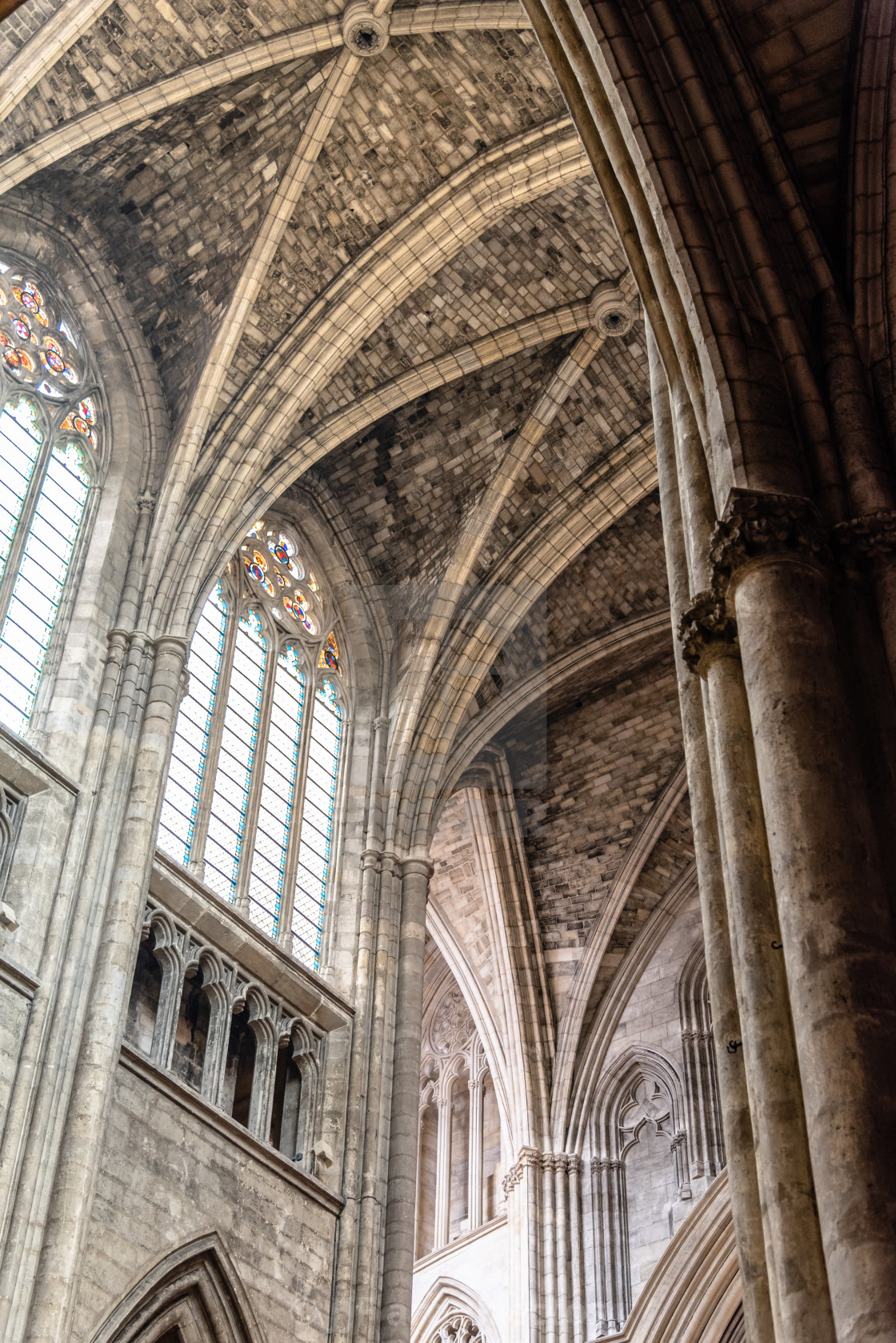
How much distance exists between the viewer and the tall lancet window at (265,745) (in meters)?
13.1

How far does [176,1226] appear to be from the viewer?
1069 centimetres

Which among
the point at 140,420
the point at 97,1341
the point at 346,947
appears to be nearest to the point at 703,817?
the point at 97,1341

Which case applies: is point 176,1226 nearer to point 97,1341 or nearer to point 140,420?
point 97,1341

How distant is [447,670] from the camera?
15562 mm

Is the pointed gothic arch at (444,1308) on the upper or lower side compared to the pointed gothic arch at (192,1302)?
upper

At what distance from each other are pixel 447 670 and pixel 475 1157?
6.25 m

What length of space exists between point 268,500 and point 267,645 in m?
1.60

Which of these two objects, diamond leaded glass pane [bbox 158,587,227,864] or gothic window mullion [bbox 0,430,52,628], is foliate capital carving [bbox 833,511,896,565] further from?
gothic window mullion [bbox 0,430,52,628]

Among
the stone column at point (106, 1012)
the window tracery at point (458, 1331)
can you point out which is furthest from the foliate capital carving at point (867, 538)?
the window tracery at point (458, 1331)

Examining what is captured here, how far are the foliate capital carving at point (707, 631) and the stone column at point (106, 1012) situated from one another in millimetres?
5474

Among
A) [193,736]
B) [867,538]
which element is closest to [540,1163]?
[193,736]

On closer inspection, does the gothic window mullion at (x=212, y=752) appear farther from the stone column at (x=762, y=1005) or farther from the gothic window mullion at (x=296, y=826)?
the stone column at (x=762, y=1005)

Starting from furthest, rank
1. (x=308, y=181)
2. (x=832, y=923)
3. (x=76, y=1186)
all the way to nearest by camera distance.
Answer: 1. (x=308, y=181)
2. (x=76, y=1186)
3. (x=832, y=923)

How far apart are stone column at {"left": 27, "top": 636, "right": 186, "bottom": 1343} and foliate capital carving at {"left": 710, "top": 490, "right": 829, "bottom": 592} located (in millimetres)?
5821
